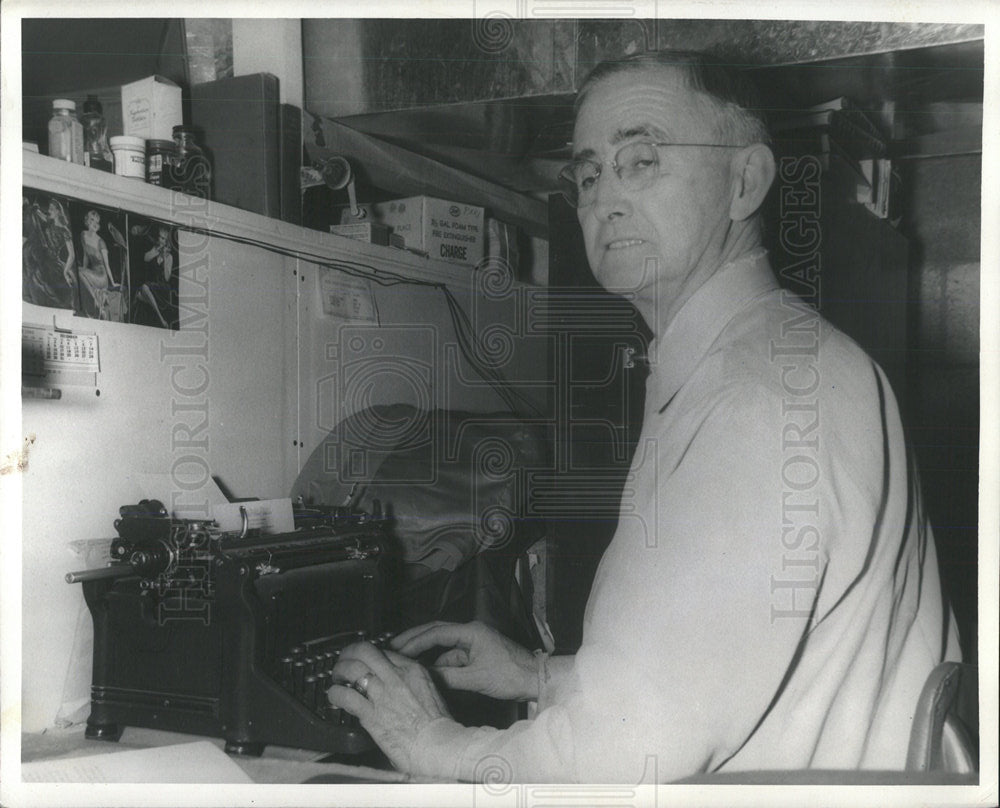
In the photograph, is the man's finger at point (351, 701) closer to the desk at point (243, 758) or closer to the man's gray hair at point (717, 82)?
the desk at point (243, 758)

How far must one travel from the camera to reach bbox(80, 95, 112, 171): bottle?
61.7 inches

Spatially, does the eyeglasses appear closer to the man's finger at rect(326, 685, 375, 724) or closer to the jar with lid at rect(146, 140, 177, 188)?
the jar with lid at rect(146, 140, 177, 188)

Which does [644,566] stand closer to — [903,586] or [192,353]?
[903,586]

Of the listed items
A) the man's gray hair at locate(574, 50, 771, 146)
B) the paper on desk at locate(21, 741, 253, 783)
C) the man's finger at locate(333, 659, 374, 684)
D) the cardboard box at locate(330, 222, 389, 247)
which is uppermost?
the man's gray hair at locate(574, 50, 771, 146)

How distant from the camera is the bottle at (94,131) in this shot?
1.57 metres

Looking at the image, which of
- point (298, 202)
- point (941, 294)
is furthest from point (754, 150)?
point (941, 294)

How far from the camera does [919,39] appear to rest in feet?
4.78

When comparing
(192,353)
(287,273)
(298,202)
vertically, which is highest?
(298,202)

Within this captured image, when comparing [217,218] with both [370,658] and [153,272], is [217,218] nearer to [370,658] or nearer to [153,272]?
[153,272]

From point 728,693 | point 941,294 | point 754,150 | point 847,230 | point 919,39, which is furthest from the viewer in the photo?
point 941,294

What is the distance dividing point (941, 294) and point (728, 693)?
1785 mm

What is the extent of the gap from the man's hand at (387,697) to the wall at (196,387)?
427 millimetres

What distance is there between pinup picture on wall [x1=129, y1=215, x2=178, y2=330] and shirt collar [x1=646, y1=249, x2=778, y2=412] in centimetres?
87

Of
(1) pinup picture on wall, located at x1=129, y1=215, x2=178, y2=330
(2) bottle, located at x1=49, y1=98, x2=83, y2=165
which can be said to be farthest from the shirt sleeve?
(2) bottle, located at x1=49, y1=98, x2=83, y2=165
